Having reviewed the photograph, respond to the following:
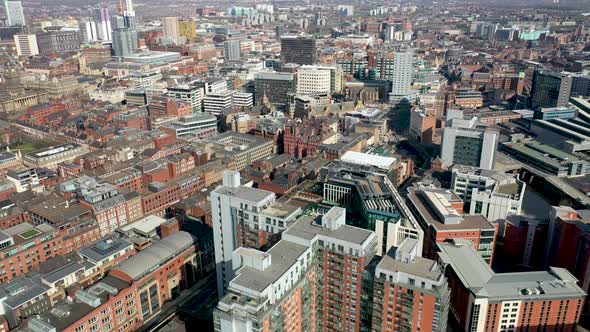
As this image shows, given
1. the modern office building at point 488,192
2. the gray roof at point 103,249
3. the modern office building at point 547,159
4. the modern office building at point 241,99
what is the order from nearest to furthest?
the gray roof at point 103,249
the modern office building at point 488,192
the modern office building at point 547,159
the modern office building at point 241,99

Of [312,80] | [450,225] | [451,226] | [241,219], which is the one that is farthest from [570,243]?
[312,80]

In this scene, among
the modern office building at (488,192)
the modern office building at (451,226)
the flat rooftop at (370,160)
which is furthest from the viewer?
the flat rooftop at (370,160)

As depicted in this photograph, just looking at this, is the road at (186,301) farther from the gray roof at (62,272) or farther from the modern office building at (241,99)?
the modern office building at (241,99)

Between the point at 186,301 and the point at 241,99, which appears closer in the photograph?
the point at 186,301

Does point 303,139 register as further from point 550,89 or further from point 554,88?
point 550,89

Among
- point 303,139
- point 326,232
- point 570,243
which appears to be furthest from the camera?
point 303,139

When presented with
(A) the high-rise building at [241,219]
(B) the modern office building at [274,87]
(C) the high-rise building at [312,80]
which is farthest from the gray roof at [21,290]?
(C) the high-rise building at [312,80]

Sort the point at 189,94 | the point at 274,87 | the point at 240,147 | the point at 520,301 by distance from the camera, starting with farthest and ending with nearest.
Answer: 1. the point at 274,87
2. the point at 189,94
3. the point at 240,147
4. the point at 520,301

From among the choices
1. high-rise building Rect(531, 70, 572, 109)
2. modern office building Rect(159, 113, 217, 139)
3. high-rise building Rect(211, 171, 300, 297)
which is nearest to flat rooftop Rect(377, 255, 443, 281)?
high-rise building Rect(211, 171, 300, 297)

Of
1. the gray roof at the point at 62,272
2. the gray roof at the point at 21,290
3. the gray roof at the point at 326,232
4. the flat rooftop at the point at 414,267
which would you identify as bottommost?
the gray roof at the point at 21,290
